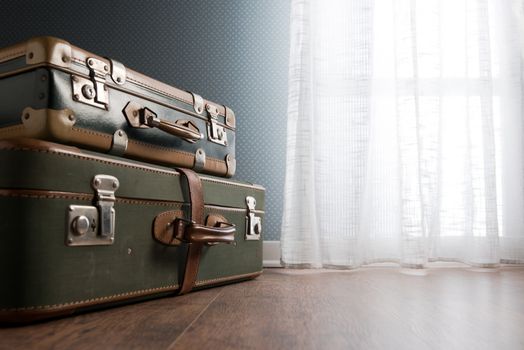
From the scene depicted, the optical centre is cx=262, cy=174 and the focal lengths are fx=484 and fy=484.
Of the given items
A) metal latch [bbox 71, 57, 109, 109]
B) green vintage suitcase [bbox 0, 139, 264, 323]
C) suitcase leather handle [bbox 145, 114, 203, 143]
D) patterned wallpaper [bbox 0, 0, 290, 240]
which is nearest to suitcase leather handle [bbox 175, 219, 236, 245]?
green vintage suitcase [bbox 0, 139, 264, 323]

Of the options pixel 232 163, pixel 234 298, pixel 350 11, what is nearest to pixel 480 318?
pixel 234 298

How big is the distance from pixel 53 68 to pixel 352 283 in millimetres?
1084

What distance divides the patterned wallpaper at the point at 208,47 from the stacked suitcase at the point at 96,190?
0.77 metres

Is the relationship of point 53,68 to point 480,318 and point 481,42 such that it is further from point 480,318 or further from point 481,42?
point 481,42

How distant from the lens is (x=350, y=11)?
2.13 metres

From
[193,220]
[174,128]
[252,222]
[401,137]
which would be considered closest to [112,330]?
[193,220]

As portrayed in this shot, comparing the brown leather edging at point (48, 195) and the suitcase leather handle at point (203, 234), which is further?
the suitcase leather handle at point (203, 234)

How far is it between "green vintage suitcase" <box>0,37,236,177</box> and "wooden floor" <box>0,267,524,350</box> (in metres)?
0.38

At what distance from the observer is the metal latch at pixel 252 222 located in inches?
61.7

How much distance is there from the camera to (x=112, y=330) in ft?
2.77

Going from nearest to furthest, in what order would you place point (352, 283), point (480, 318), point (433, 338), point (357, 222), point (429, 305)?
1. point (433, 338)
2. point (480, 318)
3. point (429, 305)
4. point (352, 283)
5. point (357, 222)

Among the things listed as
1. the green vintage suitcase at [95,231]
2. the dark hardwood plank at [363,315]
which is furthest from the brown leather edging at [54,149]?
the dark hardwood plank at [363,315]

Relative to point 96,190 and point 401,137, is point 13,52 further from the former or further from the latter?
point 401,137

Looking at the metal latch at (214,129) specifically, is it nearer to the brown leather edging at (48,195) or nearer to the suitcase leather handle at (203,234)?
the suitcase leather handle at (203,234)
